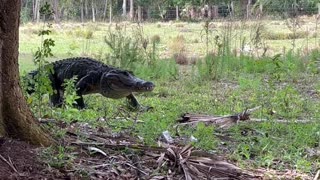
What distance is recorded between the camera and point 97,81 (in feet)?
19.2

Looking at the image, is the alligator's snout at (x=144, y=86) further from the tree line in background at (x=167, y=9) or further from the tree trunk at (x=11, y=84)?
the tree line in background at (x=167, y=9)

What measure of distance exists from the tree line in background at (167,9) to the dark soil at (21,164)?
680cm

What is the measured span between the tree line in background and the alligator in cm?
336

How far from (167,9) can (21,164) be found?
16.3 meters

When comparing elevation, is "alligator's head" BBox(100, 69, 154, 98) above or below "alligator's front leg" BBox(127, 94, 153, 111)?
above

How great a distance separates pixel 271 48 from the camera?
1279 centimetres

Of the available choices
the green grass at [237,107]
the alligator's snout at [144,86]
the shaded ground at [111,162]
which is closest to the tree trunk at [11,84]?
the shaded ground at [111,162]

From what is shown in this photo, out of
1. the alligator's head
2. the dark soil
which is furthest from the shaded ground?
the alligator's head

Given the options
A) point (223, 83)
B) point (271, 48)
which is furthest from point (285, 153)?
point (271, 48)

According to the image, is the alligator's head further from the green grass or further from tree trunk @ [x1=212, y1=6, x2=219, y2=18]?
tree trunk @ [x1=212, y1=6, x2=219, y2=18]

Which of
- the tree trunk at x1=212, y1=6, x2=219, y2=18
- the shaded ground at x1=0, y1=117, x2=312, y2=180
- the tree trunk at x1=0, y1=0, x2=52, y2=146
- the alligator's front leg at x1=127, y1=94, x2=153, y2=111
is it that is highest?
the tree trunk at x1=212, y1=6, x2=219, y2=18

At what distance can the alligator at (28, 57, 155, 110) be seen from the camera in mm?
5570

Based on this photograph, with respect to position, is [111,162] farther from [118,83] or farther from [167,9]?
[167,9]

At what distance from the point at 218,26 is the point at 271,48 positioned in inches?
72.2
